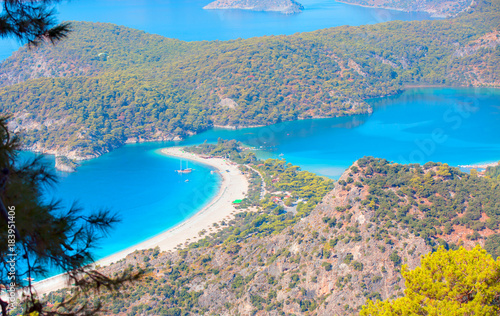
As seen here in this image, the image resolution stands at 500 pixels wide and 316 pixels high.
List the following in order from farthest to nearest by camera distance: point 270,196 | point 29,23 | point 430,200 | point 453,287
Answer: point 270,196, point 430,200, point 453,287, point 29,23

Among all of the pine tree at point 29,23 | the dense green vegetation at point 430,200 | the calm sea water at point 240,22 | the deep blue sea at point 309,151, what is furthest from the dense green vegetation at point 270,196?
the calm sea water at point 240,22

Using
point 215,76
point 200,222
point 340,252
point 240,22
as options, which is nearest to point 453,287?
point 340,252

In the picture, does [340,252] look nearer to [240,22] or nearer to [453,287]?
[453,287]

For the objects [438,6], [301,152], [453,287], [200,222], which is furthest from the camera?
[438,6]

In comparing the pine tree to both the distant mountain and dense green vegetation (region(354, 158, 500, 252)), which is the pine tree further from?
the distant mountain

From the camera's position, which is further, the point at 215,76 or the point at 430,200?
the point at 215,76

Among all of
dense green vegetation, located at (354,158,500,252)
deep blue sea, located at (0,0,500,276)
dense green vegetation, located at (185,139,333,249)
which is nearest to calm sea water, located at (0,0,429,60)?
deep blue sea, located at (0,0,500,276)
